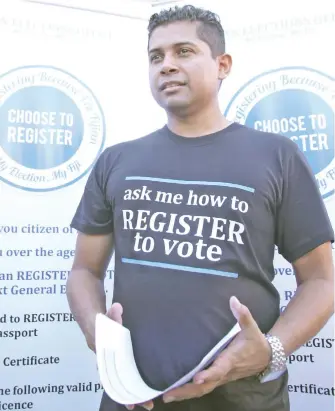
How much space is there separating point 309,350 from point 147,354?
3.15 feet

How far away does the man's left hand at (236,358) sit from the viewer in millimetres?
825

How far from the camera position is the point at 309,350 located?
169cm

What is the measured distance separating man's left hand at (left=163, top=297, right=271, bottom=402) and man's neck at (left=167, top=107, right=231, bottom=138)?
0.55m

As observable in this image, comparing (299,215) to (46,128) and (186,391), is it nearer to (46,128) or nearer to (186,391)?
(186,391)

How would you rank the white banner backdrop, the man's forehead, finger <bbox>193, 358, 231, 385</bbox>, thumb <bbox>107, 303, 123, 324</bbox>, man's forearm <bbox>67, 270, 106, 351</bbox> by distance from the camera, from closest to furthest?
finger <bbox>193, 358, 231, 385</bbox> < thumb <bbox>107, 303, 123, 324</bbox> < man's forearm <bbox>67, 270, 106, 351</bbox> < the man's forehead < the white banner backdrop

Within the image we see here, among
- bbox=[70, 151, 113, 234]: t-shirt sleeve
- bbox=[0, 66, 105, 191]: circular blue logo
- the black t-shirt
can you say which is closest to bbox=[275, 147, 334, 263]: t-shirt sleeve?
the black t-shirt

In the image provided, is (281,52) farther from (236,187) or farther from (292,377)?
(292,377)

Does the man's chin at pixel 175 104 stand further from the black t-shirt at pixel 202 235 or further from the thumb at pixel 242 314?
the thumb at pixel 242 314

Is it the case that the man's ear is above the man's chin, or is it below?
above

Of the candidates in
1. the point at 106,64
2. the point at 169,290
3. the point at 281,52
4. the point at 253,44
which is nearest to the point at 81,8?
the point at 106,64

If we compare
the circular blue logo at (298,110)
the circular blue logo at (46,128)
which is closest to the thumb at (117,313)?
the circular blue logo at (46,128)

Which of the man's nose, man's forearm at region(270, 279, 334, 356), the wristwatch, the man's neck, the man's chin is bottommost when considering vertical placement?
the wristwatch

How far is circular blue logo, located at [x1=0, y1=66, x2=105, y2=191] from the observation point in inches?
69.9

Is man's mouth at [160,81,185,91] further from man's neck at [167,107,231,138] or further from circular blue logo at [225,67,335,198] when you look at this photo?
circular blue logo at [225,67,335,198]
